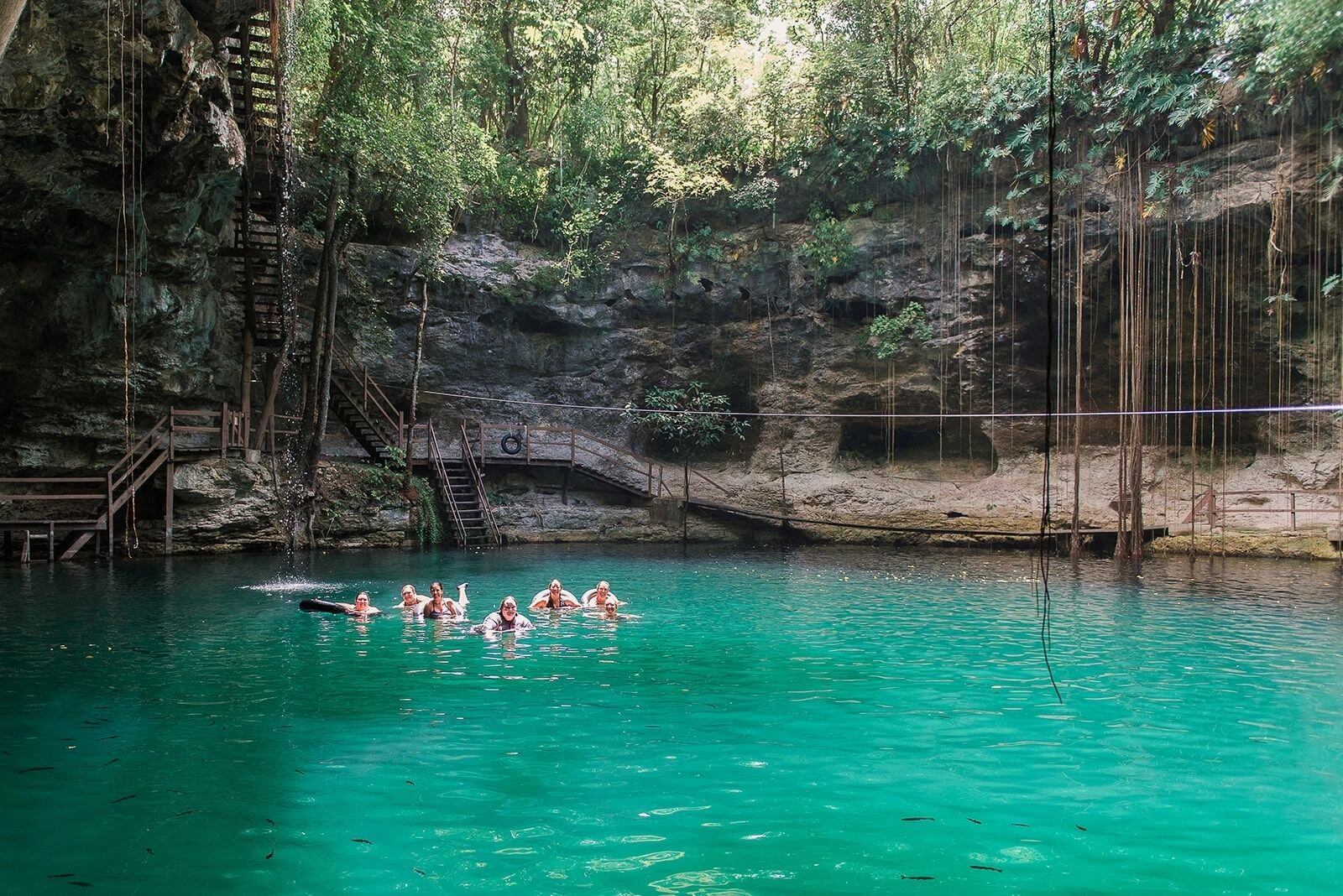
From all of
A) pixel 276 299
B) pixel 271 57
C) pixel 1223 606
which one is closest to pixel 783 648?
pixel 1223 606

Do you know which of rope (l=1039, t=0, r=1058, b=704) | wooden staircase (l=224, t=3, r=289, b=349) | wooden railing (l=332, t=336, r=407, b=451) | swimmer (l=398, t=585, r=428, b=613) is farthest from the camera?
wooden railing (l=332, t=336, r=407, b=451)

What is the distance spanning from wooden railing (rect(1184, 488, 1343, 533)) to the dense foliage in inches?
250

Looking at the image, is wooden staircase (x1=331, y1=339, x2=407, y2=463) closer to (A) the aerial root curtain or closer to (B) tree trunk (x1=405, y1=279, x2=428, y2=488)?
(B) tree trunk (x1=405, y1=279, x2=428, y2=488)

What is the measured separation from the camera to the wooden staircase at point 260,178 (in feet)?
48.3

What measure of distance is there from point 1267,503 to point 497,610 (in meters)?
15.8

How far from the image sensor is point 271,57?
14.5 meters

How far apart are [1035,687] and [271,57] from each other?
44.7ft

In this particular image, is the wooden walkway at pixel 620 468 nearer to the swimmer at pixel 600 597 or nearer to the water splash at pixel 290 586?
the water splash at pixel 290 586

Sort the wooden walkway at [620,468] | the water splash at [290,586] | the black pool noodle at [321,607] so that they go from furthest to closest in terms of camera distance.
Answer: the wooden walkway at [620,468]
the water splash at [290,586]
the black pool noodle at [321,607]

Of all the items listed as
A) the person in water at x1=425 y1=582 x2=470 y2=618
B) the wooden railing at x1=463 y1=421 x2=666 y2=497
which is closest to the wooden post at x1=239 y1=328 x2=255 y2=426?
the wooden railing at x1=463 y1=421 x2=666 y2=497

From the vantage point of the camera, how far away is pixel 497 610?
11.4 m

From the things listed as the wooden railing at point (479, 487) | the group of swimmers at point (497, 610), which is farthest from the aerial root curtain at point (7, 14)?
the wooden railing at point (479, 487)

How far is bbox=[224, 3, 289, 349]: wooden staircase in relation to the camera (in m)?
14.7

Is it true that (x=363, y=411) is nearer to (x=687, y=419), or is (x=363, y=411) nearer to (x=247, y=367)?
(x=247, y=367)
